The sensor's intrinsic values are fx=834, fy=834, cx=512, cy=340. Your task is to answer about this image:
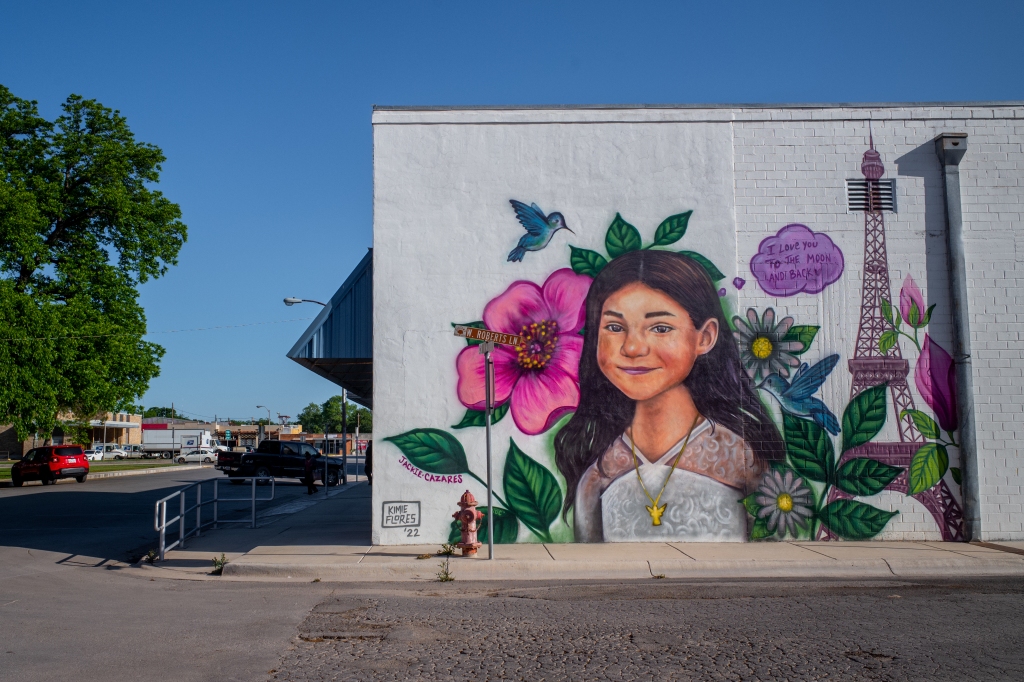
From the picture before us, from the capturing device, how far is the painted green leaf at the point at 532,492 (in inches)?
480

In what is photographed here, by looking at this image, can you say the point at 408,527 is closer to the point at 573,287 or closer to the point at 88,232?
the point at 573,287

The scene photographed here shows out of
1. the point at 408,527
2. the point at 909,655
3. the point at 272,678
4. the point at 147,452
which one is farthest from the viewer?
the point at 147,452

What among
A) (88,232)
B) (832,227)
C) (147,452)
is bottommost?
(147,452)

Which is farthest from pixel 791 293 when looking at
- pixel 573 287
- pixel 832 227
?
pixel 573 287

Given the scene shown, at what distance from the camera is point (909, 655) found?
6293mm

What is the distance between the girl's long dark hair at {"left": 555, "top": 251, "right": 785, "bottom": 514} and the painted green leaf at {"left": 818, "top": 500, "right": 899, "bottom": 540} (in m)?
1.18

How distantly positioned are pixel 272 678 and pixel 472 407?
6651 mm

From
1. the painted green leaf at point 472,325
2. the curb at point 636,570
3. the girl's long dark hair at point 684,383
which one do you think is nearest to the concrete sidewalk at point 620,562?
the curb at point 636,570

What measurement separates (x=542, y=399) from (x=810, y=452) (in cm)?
403

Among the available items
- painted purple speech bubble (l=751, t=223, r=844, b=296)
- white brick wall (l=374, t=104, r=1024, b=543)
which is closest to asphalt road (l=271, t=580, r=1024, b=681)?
white brick wall (l=374, t=104, r=1024, b=543)

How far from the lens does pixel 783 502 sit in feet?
40.2

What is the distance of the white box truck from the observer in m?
82.8

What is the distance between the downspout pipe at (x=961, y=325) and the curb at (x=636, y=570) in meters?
1.75

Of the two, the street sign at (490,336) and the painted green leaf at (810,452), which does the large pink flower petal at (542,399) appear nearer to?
the street sign at (490,336)
